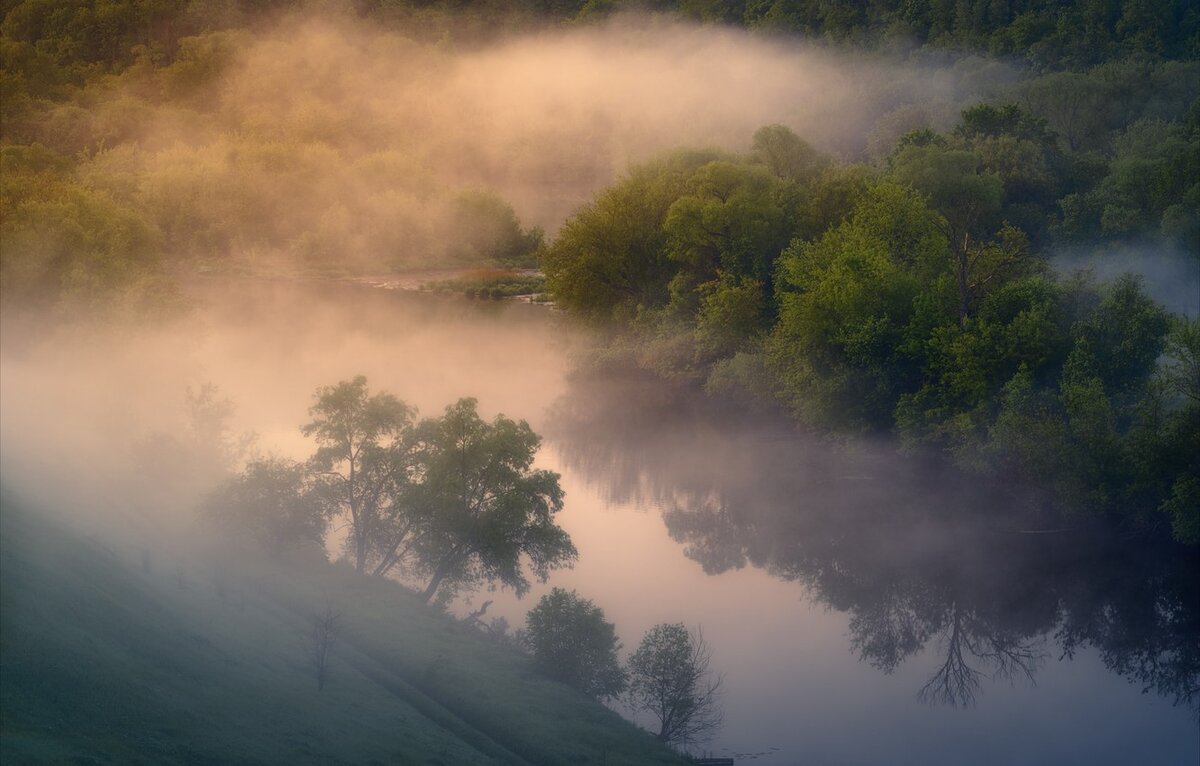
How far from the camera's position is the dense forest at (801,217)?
102 feet

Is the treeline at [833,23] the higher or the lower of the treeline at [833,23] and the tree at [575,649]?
the higher

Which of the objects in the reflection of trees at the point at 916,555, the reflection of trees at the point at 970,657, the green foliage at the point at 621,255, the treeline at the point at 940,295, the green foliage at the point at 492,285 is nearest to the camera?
the reflection of trees at the point at 970,657

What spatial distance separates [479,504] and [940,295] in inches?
707

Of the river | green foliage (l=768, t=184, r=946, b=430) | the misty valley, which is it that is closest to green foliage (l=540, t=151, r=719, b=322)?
the misty valley

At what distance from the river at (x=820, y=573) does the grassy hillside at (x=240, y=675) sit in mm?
2978

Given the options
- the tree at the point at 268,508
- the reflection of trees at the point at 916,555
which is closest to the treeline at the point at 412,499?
the tree at the point at 268,508

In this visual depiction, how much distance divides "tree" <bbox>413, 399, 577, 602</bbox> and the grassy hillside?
1.26m

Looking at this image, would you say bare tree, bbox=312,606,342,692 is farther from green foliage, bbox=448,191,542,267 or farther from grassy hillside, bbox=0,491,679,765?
green foliage, bbox=448,191,542,267

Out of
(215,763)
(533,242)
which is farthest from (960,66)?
(215,763)

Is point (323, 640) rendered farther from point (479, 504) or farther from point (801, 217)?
point (801, 217)

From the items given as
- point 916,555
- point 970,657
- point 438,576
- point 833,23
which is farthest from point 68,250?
point 833,23

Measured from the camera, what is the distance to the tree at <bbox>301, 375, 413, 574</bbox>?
2384 centimetres

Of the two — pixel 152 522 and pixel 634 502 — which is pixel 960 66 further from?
pixel 152 522

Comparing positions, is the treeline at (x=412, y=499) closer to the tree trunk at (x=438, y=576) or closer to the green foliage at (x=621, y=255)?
the tree trunk at (x=438, y=576)
